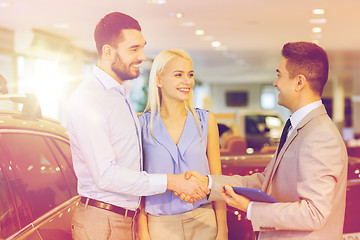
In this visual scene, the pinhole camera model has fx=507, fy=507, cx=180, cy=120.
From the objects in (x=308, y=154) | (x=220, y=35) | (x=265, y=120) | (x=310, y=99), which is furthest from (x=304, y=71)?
(x=265, y=120)

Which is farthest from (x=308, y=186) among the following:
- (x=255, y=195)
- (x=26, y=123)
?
(x=26, y=123)

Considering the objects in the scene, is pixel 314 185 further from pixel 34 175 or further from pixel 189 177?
pixel 34 175

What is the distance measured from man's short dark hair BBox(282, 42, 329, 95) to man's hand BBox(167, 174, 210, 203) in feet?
2.14

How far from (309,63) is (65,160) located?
129 cm

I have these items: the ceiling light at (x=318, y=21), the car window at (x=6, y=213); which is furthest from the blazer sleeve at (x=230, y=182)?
the ceiling light at (x=318, y=21)

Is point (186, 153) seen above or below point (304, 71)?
below

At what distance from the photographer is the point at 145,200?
7.87 feet

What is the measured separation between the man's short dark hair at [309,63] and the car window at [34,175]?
1144 millimetres

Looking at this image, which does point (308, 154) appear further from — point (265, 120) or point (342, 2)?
point (265, 120)

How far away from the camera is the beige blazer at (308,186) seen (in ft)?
5.70

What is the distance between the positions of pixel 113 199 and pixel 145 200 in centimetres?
28

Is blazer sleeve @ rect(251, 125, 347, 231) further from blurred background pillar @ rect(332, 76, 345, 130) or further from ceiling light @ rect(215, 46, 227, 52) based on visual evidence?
blurred background pillar @ rect(332, 76, 345, 130)

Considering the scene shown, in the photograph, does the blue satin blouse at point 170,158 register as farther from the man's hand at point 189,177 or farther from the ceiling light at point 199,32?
the ceiling light at point 199,32

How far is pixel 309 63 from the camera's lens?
74.2 inches
